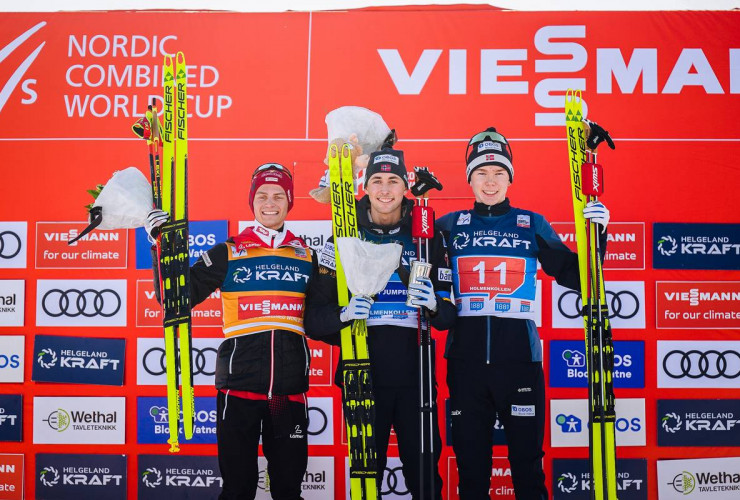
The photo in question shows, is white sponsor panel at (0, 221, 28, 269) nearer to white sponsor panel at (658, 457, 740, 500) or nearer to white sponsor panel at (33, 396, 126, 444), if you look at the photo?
white sponsor panel at (33, 396, 126, 444)

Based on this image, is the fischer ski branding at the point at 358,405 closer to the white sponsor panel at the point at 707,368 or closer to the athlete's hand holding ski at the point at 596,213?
the athlete's hand holding ski at the point at 596,213

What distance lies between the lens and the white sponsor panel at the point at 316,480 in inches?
155

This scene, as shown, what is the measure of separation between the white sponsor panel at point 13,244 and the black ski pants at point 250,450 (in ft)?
6.25

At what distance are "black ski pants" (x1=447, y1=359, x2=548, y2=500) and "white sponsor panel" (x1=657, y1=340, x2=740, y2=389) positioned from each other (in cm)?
139

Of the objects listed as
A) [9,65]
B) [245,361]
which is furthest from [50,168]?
[245,361]

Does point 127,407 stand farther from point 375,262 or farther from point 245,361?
point 375,262

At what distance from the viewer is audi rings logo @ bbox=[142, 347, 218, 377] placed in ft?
12.9

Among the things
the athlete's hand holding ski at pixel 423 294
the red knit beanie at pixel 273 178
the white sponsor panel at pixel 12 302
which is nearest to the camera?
the athlete's hand holding ski at pixel 423 294

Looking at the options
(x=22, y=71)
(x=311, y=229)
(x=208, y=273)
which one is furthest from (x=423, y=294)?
(x=22, y=71)

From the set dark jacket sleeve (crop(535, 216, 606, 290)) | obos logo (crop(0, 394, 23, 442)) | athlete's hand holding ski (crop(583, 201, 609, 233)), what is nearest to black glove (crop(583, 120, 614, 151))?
athlete's hand holding ski (crop(583, 201, 609, 233))

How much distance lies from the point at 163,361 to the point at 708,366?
3.08 meters

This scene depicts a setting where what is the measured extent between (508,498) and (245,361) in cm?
192

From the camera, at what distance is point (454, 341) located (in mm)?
2975

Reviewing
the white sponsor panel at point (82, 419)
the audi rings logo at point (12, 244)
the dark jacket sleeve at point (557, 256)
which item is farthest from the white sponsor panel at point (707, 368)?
the audi rings logo at point (12, 244)
